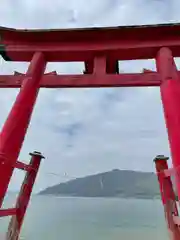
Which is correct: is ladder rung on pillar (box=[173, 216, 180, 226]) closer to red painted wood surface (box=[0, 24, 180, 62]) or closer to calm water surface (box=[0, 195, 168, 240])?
red painted wood surface (box=[0, 24, 180, 62])

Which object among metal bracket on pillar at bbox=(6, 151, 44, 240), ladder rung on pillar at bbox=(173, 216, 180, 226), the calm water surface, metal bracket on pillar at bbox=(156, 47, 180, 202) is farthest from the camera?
the calm water surface

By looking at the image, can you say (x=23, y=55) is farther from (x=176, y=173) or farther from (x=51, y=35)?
(x=176, y=173)

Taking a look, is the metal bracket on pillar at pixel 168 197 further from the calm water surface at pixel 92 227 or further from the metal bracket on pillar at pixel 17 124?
the calm water surface at pixel 92 227

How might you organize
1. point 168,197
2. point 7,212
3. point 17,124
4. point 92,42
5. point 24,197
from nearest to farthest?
point 17,124
point 7,212
point 92,42
point 168,197
point 24,197

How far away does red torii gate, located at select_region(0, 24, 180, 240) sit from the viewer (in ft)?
9.87

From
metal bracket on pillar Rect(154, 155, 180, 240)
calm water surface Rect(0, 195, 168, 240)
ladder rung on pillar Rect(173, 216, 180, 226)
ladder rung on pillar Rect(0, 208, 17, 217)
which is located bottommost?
ladder rung on pillar Rect(0, 208, 17, 217)

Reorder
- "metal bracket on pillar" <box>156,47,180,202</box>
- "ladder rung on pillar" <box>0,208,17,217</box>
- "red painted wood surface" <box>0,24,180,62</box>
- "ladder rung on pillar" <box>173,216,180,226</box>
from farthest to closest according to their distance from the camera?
1. "red painted wood surface" <box>0,24,180,62</box>
2. "ladder rung on pillar" <box>173,216,180,226</box>
3. "ladder rung on pillar" <box>0,208,17,217</box>
4. "metal bracket on pillar" <box>156,47,180,202</box>

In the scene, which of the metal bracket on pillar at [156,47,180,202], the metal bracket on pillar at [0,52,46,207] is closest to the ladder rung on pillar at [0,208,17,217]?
the metal bracket on pillar at [0,52,46,207]

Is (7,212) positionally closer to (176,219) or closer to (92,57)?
(176,219)

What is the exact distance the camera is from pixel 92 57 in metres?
3.53

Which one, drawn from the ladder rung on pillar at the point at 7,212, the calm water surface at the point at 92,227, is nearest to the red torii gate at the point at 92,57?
the ladder rung on pillar at the point at 7,212

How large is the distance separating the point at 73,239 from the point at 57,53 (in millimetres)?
24849

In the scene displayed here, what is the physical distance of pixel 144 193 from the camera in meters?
176

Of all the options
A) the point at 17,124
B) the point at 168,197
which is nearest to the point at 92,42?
the point at 17,124
